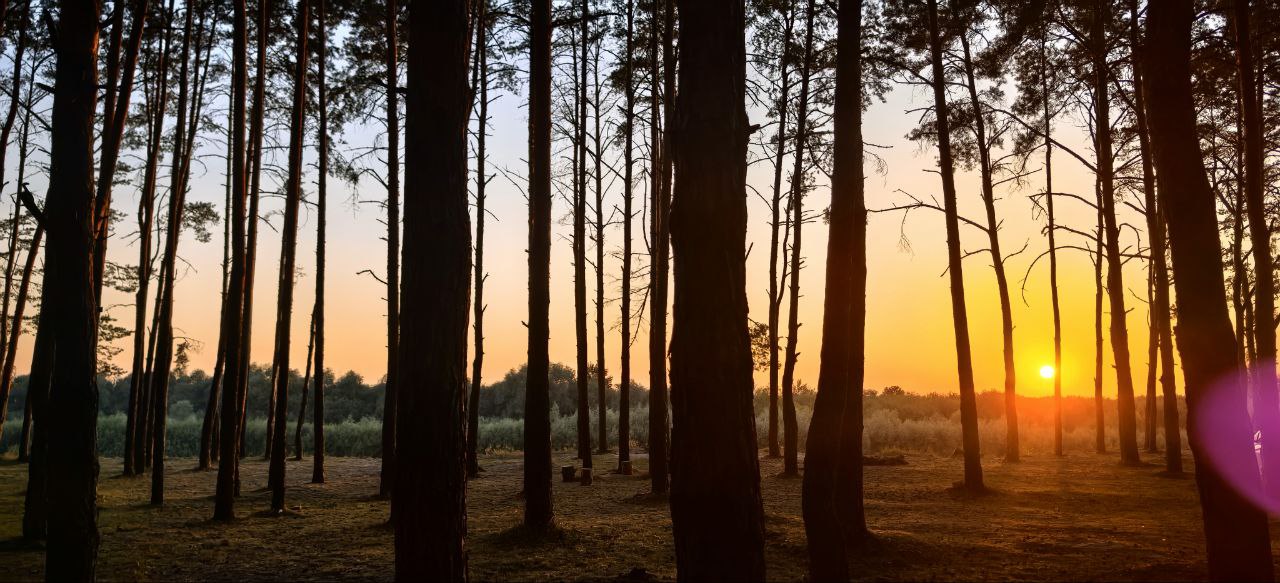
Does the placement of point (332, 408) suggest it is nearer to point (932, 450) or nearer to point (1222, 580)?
point (932, 450)

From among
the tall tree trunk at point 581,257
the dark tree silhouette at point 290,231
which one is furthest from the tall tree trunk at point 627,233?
the dark tree silhouette at point 290,231

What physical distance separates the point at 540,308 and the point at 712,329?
16.5 feet

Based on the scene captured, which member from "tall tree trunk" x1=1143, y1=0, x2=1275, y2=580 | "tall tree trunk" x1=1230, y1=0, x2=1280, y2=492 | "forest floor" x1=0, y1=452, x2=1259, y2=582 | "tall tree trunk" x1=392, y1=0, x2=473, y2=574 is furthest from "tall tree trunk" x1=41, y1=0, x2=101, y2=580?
"tall tree trunk" x1=1230, y1=0, x2=1280, y2=492

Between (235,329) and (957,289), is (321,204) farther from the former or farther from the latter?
(957,289)

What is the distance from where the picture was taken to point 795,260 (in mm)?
16297

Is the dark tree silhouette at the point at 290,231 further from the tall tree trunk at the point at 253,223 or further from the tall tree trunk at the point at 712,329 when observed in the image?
the tall tree trunk at the point at 712,329

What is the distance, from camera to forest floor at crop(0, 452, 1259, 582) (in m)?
6.55

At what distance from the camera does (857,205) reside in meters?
5.90

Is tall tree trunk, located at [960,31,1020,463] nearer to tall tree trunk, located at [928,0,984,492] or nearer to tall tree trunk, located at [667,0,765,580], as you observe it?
tall tree trunk, located at [928,0,984,492]

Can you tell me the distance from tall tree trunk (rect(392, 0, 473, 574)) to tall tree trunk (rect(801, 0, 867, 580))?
2364mm

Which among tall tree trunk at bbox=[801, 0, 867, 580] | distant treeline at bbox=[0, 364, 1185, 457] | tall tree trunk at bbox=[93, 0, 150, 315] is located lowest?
distant treeline at bbox=[0, 364, 1185, 457]

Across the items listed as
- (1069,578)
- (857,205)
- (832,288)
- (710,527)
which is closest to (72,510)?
(710,527)

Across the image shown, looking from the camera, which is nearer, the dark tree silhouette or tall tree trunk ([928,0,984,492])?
the dark tree silhouette

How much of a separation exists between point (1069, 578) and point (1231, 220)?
1496 centimetres
